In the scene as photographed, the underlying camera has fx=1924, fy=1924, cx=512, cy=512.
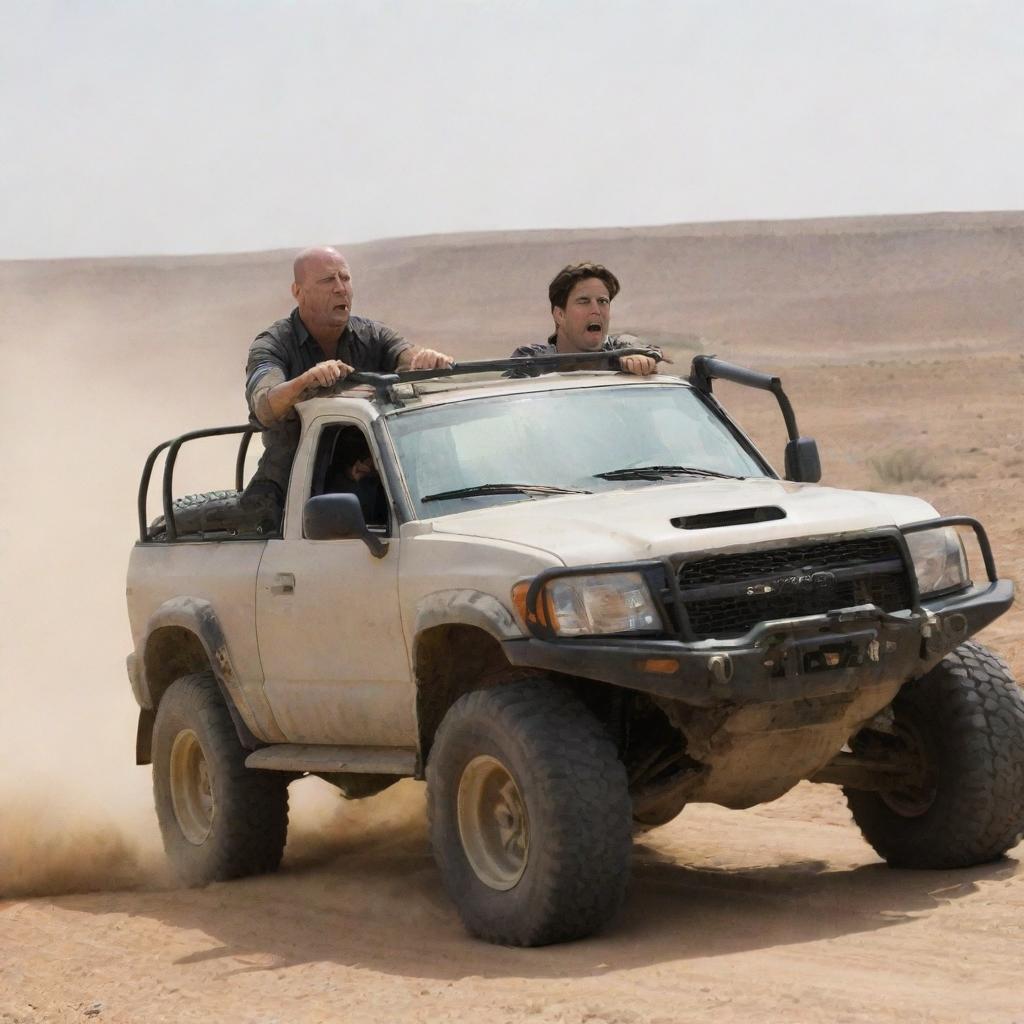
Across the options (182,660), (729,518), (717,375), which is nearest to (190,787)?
(182,660)

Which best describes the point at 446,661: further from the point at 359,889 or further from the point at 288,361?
the point at 288,361

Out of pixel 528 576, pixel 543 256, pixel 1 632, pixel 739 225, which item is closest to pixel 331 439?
pixel 528 576

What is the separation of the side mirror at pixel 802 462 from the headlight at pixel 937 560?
3.14 ft

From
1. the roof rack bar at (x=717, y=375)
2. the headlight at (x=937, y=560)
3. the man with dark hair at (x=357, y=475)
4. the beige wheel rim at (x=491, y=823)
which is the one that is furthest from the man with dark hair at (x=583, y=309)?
the beige wheel rim at (x=491, y=823)

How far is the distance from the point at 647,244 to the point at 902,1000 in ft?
343

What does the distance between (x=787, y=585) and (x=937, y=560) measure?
0.79 meters

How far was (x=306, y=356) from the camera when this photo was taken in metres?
8.53

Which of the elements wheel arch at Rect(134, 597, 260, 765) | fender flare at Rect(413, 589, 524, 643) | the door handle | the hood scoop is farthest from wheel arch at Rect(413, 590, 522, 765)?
wheel arch at Rect(134, 597, 260, 765)

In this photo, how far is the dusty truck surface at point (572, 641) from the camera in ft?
19.9

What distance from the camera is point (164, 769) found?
→ 8.64 meters

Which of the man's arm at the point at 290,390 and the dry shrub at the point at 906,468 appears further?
the dry shrub at the point at 906,468

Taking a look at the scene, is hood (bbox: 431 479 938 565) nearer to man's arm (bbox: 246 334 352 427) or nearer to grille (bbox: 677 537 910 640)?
grille (bbox: 677 537 910 640)

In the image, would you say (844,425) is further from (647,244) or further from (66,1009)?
(647,244)

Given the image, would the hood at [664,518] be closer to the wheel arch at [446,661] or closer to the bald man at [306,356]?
the wheel arch at [446,661]
